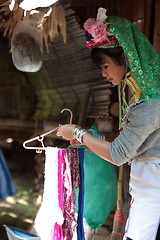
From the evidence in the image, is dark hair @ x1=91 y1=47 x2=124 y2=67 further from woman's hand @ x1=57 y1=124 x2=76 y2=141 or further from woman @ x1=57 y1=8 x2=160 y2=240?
woman's hand @ x1=57 y1=124 x2=76 y2=141

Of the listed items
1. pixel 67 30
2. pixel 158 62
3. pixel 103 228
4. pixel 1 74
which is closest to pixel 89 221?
pixel 103 228

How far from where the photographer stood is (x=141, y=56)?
1452 millimetres

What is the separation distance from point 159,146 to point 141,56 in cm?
47

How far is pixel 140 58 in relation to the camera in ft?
4.77

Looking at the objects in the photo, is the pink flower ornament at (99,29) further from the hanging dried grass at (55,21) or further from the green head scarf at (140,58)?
the hanging dried grass at (55,21)

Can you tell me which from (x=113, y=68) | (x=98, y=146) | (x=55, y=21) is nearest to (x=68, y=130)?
(x=98, y=146)

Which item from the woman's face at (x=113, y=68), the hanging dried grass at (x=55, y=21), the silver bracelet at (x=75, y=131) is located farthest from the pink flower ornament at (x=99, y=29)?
the hanging dried grass at (x=55, y=21)

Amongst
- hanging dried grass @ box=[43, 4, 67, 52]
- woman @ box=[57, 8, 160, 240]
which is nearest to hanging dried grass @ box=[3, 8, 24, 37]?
hanging dried grass @ box=[43, 4, 67, 52]

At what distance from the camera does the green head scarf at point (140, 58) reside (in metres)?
1.42

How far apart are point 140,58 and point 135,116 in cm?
30

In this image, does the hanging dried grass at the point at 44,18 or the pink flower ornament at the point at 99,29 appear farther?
the hanging dried grass at the point at 44,18

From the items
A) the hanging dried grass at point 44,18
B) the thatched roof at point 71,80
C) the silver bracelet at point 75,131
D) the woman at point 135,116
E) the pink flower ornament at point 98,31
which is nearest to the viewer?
the woman at point 135,116

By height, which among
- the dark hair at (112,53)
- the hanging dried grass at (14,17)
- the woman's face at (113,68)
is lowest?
the woman's face at (113,68)

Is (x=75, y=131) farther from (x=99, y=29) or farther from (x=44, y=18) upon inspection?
(x=44, y=18)
